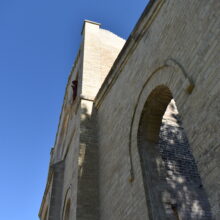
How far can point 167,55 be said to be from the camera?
15.7 feet

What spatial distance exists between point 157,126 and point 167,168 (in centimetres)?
107

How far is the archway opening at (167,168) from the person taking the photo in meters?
4.60

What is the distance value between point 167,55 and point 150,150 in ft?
5.80

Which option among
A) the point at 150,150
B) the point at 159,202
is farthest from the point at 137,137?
the point at 159,202

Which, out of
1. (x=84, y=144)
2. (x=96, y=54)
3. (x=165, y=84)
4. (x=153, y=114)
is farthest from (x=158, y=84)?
(x=96, y=54)

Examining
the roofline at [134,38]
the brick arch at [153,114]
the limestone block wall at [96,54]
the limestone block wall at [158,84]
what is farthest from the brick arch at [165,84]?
the limestone block wall at [96,54]

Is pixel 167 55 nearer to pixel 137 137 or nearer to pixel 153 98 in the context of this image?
pixel 153 98

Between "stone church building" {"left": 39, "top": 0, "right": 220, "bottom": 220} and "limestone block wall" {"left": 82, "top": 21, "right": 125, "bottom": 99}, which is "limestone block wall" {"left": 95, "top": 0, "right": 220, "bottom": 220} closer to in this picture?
"stone church building" {"left": 39, "top": 0, "right": 220, "bottom": 220}

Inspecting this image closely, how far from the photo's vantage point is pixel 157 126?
18.1 feet

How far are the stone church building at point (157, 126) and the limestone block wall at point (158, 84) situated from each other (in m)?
0.01

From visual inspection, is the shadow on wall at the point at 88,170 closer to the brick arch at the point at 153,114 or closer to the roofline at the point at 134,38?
the roofline at the point at 134,38

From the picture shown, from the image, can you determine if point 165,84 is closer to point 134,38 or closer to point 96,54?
point 134,38

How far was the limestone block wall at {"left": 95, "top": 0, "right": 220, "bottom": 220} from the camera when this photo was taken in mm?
3377

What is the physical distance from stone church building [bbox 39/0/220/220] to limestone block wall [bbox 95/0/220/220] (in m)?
0.01
